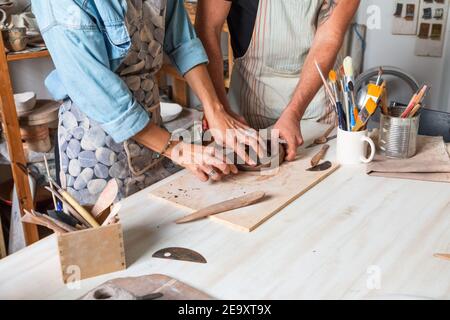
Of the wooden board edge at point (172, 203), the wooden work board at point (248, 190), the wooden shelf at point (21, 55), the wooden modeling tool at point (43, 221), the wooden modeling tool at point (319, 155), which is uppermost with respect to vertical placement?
the wooden shelf at point (21, 55)

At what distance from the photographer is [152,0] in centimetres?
109

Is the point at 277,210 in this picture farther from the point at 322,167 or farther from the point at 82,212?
the point at 82,212

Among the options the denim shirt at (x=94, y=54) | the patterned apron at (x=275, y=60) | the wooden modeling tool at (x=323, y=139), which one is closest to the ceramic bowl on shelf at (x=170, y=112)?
the patterned apron at (x=275, y=60)

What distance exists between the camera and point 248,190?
1.02 meters

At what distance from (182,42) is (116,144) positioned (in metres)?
0.34

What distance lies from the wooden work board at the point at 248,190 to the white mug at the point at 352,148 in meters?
0.04

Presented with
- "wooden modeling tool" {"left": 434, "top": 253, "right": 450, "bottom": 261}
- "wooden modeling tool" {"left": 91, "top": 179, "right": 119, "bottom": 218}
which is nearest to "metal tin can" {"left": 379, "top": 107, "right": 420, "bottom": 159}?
"wooden modeling tool" {"left": 434, "top": 253, "right": 450, "bottom": 261}

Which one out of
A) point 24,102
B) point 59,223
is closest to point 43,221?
point 59,223

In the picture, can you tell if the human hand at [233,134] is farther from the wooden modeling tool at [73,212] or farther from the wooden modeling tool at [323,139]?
the wooden modeling tool at [73,212]

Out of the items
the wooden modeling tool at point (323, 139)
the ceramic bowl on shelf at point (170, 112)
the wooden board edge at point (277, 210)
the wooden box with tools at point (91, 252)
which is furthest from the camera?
the ceramic bowl on shelf at point (170, 112)

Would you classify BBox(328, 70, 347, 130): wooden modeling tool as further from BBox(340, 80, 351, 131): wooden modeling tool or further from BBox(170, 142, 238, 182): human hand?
BBox(170, 142, 238, 182): human hand

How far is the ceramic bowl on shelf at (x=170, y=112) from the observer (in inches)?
90.4

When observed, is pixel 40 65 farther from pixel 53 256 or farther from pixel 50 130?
pixel 53 256

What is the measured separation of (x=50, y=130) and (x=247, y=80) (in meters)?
1.06
